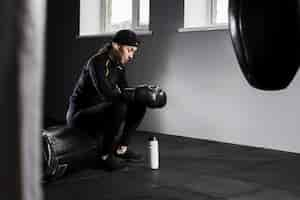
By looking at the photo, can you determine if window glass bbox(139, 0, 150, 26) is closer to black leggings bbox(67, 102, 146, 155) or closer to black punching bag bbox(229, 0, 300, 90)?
black leggings bbox(67, 102, 146, 155)

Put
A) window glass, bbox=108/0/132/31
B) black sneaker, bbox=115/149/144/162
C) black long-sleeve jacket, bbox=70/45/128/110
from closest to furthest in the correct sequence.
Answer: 1. black long-sleeve jacket, bbox=70/45/128/110
2. black sneaker, bbox=115/149/144/162
3. window glass, bbox=108/0/132/31

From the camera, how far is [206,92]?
4.80 m

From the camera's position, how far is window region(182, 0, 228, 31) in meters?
4.87

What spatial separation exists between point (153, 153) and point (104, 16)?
3333 millimetres

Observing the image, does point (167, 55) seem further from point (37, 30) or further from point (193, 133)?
point (37, 30)

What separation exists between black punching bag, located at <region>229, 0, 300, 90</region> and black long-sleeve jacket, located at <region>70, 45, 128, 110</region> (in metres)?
2.28

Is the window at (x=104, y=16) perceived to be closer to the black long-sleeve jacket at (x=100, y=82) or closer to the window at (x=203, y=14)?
the window at (x=203, y=14)

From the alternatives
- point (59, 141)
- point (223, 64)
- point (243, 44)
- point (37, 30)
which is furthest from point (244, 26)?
point (223, 64)

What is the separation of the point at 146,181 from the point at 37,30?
8.51ft

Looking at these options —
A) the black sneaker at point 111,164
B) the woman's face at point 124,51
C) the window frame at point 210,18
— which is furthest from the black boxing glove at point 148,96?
the window frame at point 210,18

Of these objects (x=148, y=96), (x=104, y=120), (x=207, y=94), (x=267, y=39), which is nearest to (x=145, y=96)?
(x=148, y=96)

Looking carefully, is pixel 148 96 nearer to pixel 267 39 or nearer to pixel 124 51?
pixel 124 51

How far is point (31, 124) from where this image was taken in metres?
0.35

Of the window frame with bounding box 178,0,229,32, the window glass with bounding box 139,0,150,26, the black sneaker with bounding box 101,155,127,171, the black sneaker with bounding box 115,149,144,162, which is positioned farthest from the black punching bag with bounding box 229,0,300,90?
the window glass with bounding box 139,0,150,26
